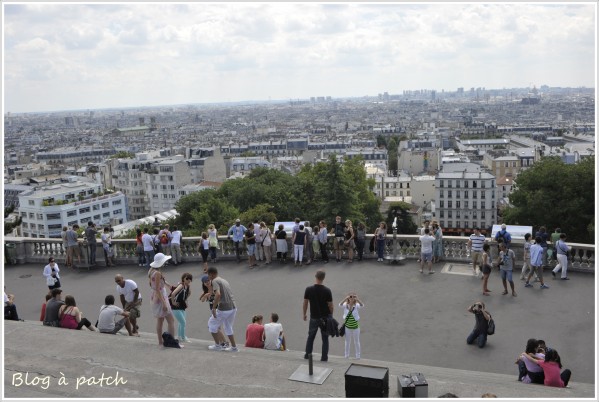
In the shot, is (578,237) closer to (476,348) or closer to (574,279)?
(574,279)

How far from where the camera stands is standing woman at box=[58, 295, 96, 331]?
10773mm

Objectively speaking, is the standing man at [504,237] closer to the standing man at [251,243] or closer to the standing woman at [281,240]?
the standing woman at [281,240]

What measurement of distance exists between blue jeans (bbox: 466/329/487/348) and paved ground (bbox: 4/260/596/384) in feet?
0.36

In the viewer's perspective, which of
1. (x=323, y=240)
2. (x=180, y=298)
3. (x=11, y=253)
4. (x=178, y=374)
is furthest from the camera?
(x=11, y=253)

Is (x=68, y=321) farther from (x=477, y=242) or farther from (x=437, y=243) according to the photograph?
(x=477, y=242)

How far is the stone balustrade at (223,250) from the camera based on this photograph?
15.1 metres

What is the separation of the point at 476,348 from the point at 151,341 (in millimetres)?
5431

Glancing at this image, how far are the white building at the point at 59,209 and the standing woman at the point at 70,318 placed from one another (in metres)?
74.6

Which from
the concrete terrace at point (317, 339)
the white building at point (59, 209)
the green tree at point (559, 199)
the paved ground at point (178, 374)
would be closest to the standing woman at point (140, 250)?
the concrete terrace at point (317, 339)

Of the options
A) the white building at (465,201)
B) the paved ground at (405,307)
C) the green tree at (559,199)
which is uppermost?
the paved ground at (405,307)

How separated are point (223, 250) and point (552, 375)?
10093 millimetres

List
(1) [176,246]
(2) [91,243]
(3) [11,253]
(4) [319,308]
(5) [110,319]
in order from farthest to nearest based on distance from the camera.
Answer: (3) [11,253] < (2) [91,243] < (1) [176,246] < (5) [110,319] < (4) [319,308]

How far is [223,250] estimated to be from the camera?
55.9 feet

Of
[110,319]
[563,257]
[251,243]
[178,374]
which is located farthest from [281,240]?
[178,374]
